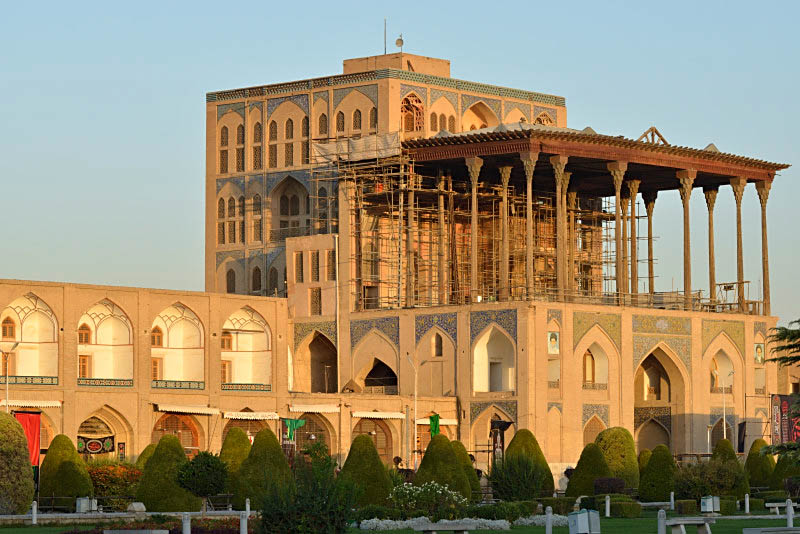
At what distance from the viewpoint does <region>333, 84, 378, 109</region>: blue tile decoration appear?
68.6 meters

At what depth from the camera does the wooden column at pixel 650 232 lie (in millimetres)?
69938

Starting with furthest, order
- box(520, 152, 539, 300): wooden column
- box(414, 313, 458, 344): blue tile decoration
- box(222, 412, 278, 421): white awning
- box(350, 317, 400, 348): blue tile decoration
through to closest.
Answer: box(350, 317, 400, 348): blue tile decoration, box(414, 313, 458, 344): blue tile decoration, box(520, 152, 539, 300): wooden column, box(222, 412, 278, 421): white awning

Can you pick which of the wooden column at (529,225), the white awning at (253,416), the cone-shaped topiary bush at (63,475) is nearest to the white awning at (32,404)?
the white awning at (253,416)

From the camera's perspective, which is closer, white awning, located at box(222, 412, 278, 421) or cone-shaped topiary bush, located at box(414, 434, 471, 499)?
cone-shaped topiary bush, located at box(414, 434, 471, 499)

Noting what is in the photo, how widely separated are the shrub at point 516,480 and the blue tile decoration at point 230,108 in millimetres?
32429

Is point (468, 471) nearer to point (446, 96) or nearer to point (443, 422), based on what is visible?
point (443, 422)

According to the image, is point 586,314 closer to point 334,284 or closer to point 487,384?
point 487,384

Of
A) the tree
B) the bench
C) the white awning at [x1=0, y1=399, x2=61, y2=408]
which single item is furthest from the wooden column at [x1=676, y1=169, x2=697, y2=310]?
the bench

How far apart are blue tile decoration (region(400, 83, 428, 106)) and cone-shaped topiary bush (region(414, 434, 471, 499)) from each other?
93.9 feet

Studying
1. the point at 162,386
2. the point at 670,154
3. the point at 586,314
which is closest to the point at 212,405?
the point at 162,386

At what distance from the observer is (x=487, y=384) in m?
62.9

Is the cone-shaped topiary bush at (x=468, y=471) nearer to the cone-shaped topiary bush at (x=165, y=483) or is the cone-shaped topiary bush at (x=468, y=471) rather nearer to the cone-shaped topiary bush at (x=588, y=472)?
the cone-shaped topiary bush at (x=588, y=472)

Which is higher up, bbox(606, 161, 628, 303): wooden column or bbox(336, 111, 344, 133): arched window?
bbox(336, 111, 344, 133): arched window

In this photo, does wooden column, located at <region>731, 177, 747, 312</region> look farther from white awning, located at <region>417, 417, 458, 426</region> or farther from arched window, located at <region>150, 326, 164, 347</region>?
arched window, located at <region>150, 326, 164, 347</region>
